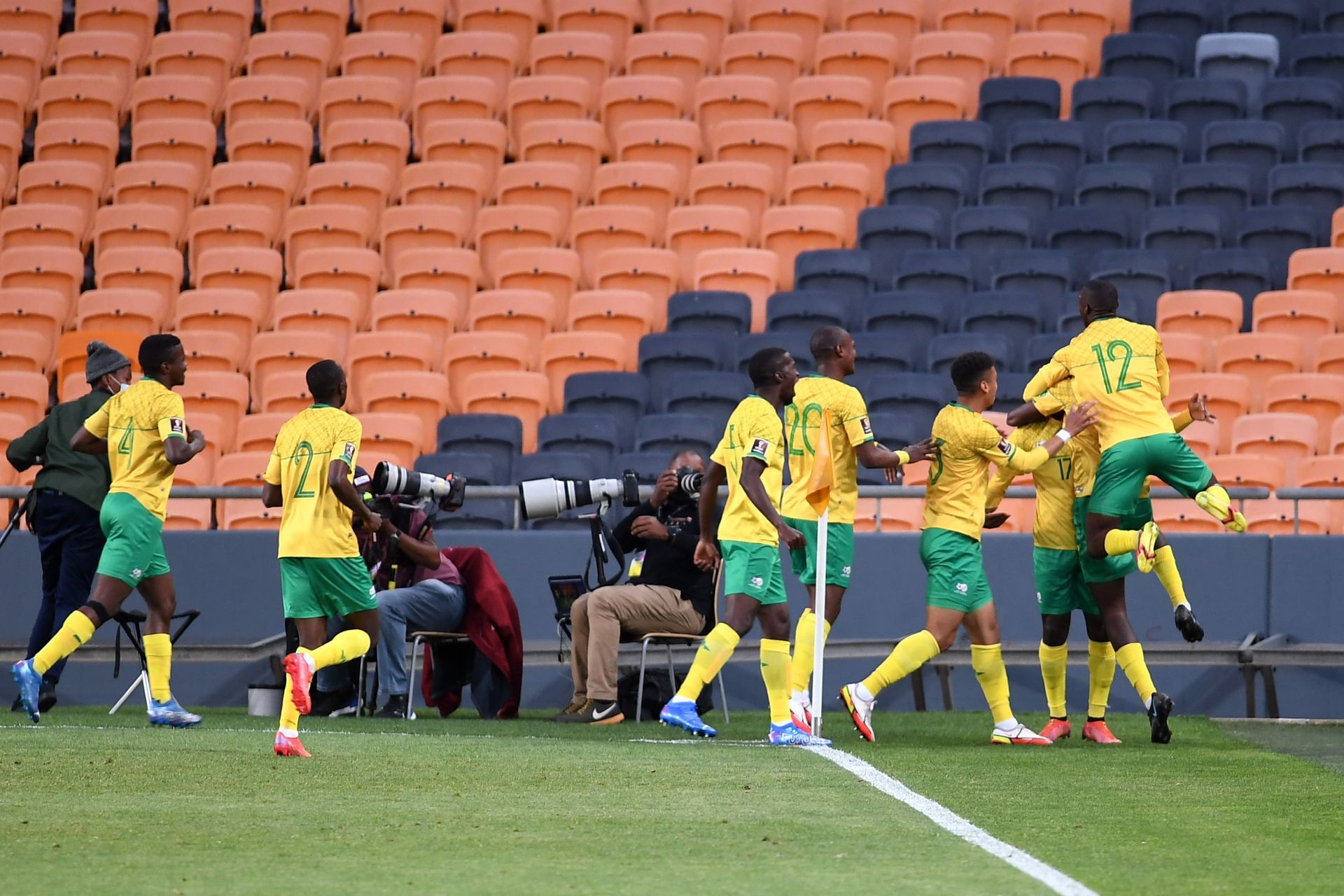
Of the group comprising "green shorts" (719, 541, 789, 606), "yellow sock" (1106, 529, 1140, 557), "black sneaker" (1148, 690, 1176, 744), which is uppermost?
"yellow sock" (1106, 529, 1140, 557)

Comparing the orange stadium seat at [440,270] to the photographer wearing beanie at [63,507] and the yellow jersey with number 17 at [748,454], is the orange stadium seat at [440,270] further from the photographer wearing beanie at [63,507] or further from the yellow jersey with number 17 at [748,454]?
the yellow jersey with number 17 at [748,454]

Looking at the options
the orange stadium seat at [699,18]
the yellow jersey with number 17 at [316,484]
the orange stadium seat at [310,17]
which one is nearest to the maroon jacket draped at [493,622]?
the yellow jersey with number 17 at [316,484]

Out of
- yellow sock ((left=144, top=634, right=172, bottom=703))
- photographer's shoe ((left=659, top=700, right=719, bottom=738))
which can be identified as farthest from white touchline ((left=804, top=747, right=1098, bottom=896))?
yellow sock ((left=144, top=634, right=172, bottom=703))

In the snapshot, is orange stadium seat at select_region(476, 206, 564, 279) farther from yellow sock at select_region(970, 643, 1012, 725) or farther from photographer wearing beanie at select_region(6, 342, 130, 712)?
yellow sock at select_region(970, 643, 1012, 725)

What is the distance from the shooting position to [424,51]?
704 inches

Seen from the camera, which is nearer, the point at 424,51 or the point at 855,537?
the point at 855,537

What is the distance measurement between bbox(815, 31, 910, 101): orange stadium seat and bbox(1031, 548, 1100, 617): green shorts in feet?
30.1

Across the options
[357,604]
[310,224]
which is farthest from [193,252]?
[357,604]

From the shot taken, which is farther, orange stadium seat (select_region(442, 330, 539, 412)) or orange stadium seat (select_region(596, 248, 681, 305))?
orange stadium seat (select_region(596, 248, 681, 305))

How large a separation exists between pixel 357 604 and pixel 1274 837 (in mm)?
4416

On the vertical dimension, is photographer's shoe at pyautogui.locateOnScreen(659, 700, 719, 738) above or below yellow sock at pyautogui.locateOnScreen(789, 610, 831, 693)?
below

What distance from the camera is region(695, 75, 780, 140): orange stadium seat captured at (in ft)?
→ 54.4

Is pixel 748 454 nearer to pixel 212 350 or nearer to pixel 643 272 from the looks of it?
pixel 643 272

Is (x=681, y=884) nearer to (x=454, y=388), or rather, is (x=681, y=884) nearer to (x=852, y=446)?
(x=852, y=446)
